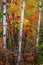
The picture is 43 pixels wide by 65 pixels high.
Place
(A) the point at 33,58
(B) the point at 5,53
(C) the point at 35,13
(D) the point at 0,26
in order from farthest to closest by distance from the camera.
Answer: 1. (C) the point at 35,13
2. (A) the point at 33,58
3. (D) the point at 0,26
4. (B) the point at 5,53

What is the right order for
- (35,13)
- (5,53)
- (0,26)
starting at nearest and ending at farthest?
(5,53) → (0,26) → (35,13)

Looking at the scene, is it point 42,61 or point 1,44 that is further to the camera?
point 42,61

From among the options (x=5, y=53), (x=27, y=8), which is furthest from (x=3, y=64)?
(x=27, y=8)

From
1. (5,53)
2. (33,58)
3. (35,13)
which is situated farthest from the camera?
(35,13)

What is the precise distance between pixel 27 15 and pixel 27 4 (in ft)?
2.64

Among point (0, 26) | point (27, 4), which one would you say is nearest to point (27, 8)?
point (27, 4)

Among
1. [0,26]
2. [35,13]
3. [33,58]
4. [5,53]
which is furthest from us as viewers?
[35,13]

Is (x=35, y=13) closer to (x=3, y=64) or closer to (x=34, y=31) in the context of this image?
(x=34, y=31)

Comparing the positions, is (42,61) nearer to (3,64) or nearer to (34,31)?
(34,31)

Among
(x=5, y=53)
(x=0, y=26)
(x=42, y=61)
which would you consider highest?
(x=0, y=26)

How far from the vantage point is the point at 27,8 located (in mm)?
17781

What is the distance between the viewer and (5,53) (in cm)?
1445

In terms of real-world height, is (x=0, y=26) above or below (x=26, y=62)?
above

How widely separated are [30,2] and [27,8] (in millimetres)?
673
